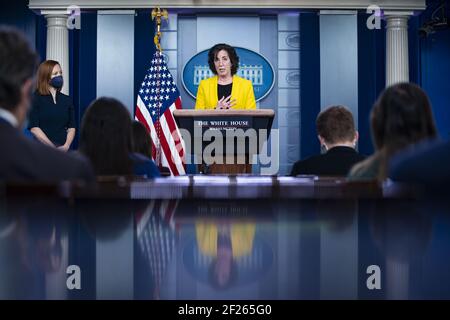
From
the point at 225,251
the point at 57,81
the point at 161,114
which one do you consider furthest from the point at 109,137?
the point at 161,114

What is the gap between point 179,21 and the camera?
7395 mm

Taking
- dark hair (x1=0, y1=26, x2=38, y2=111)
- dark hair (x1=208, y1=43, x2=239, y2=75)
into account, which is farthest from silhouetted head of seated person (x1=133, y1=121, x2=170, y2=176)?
dark hair (x1=208, y1=43, x2=239, y2=75)

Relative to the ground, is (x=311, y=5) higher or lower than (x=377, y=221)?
higher

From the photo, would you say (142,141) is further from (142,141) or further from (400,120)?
(400,120)

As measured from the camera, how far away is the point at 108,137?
40.6 inches

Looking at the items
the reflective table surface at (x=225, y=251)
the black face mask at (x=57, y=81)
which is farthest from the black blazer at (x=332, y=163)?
the black face mask at (x=57, y=81)

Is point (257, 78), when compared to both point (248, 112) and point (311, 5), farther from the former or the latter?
point (248, 112)

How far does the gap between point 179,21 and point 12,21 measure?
79.4 inches

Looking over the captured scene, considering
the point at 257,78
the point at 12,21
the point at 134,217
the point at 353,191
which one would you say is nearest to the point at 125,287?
the point at 134,217

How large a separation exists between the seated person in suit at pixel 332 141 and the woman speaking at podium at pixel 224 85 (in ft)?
7.83

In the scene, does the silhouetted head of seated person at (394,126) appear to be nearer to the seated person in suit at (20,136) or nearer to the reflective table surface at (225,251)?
the reflective table surface at (225,251)

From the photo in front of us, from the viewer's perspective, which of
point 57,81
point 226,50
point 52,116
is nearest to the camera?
point 57,81

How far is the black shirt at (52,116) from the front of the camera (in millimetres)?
3963

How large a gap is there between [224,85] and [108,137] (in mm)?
3459
